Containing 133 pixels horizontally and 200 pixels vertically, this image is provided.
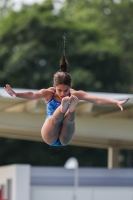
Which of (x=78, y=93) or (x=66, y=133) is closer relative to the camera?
(x=78, y=93)

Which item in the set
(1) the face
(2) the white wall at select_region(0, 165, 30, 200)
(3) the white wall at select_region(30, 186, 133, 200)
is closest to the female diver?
(1) the face

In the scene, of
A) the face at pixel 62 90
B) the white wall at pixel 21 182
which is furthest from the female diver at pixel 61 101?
the white wall at pixel 21 182

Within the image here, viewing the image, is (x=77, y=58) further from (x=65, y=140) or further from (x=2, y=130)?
(x=65, y=140)

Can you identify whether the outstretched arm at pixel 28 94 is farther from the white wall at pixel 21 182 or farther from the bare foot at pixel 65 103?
the white wall at pixel 21 182

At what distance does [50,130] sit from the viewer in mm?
8805

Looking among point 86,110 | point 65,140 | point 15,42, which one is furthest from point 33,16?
point 65,140

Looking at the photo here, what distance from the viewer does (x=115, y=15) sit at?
41625 millimetres

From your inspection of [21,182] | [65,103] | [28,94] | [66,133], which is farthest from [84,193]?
[65,103]

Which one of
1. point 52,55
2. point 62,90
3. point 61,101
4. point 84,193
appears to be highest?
point 52,55

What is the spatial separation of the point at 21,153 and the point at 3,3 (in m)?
14.0

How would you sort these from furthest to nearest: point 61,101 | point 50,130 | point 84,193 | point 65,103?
point 84,193 → point 50,130 → point 61,101 → point 65,103

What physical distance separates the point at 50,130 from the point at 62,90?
2.31ft

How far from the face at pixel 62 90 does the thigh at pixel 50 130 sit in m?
0.40

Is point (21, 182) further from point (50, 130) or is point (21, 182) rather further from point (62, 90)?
point (62, 90)
